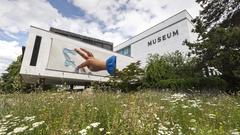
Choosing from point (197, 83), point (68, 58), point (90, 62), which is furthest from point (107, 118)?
point (90, 62)

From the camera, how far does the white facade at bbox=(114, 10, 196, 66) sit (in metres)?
40.4

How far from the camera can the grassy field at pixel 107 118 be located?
2756 millimetres

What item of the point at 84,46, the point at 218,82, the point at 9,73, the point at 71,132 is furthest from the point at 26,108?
the point at 9,73

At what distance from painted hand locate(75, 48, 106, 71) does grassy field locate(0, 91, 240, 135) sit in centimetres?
2803

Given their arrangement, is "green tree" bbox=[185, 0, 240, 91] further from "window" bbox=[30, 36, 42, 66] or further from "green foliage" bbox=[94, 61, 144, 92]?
"window" bbox=[30, 36, 42, 66]

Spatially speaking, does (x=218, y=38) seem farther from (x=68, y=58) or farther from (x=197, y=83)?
(x=68, y=58)

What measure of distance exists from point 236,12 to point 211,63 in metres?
5.15

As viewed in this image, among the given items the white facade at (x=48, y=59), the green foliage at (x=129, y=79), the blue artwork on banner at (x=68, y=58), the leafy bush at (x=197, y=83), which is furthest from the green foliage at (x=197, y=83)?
the blue artwork on banner at (x=68, y=58)

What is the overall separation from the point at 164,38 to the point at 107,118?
4223cm

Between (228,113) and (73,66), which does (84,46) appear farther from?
(228,113)

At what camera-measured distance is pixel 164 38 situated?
44.5 metres

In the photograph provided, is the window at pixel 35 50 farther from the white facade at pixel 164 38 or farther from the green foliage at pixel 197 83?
the white facade at pixel 164 38

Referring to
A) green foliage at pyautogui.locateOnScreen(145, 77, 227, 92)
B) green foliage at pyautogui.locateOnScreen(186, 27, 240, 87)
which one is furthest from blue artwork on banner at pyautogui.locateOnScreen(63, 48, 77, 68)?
green foliage at pyautogui.locateOnScreen(186, 27, 240, 87)

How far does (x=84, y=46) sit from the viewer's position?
34.8m
